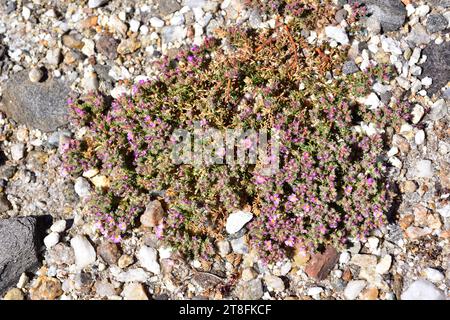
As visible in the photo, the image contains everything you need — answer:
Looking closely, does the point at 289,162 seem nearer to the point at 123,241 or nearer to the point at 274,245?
the point at 274,245

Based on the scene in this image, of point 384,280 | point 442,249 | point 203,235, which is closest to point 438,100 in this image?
point 442,249

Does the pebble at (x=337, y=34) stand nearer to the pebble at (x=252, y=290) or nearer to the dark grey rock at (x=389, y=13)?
the dark grey rock at (x=389, y=13)

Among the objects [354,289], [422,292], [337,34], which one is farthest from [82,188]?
[422,292]

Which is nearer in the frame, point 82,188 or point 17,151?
point 82,188

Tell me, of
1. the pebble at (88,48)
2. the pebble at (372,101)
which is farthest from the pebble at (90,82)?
the pebble at (372,101)

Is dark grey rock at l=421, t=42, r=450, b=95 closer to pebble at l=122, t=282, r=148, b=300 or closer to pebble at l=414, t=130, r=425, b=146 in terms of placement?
pebble at l=414, t=130, r=425, b=146

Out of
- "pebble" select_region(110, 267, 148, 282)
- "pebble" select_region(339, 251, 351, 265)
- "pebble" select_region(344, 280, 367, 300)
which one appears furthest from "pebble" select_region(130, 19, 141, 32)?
"pebble" select_region(344, 280, 367, 300)

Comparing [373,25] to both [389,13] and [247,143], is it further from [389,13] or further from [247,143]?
[247,143]
